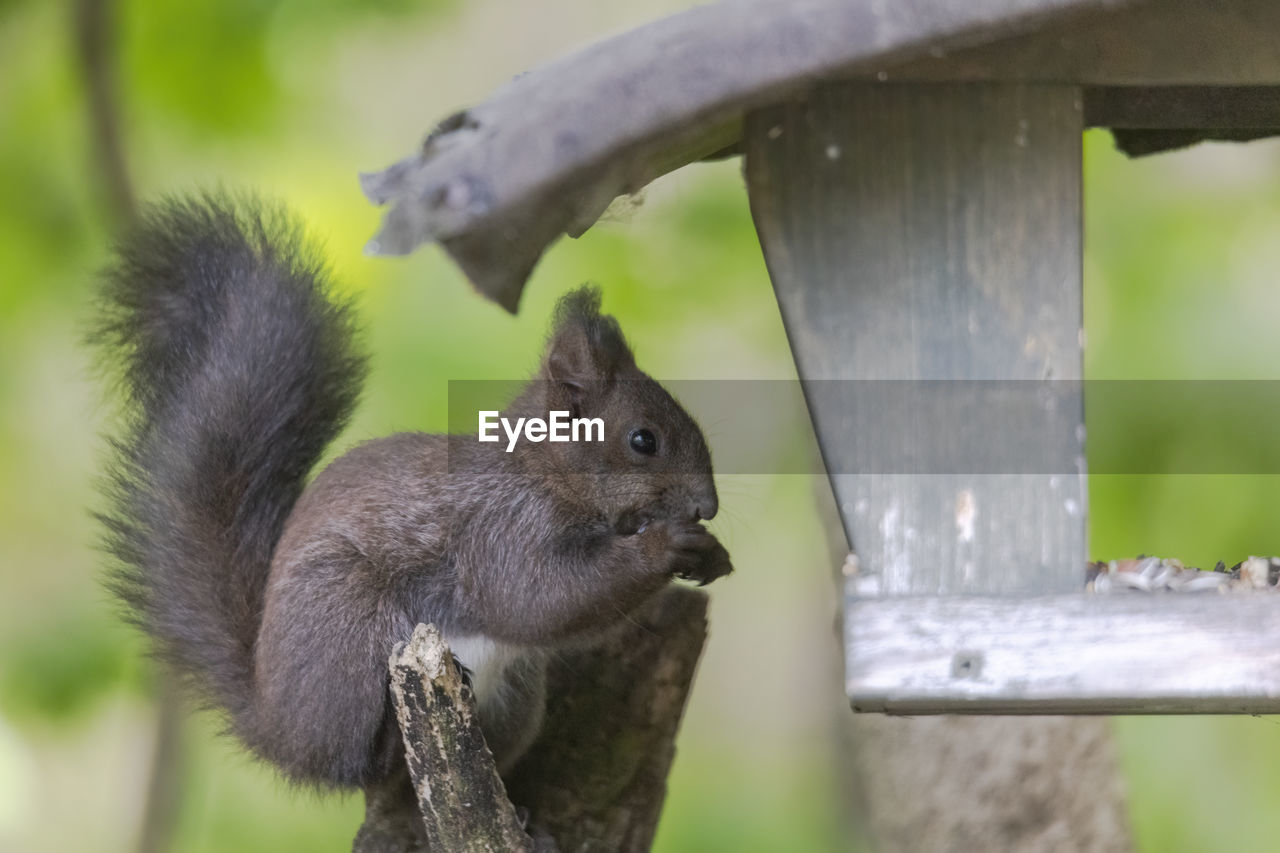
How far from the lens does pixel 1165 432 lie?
7.86 feet

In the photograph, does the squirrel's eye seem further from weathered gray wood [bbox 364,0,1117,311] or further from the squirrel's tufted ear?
weathered gray wood [bbox 364,0,1117,311]

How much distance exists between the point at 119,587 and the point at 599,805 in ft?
2.85

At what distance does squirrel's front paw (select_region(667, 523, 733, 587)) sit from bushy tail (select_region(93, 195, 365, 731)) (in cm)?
66

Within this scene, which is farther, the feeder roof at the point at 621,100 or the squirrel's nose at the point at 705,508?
the squirrel's nose at the point at 705,508

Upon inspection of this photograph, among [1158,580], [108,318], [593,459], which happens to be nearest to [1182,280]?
[593,459]

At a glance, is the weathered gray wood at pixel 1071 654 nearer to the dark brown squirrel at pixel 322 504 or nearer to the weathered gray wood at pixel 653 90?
the weathered gray wood at pixel 653 90

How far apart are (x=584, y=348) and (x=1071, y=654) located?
101 cm

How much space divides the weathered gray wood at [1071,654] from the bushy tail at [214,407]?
1.14 m

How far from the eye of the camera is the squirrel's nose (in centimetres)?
191

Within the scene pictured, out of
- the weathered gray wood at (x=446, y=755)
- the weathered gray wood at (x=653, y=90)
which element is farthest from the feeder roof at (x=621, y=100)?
the weathered gray wood at (x=446, y=755)

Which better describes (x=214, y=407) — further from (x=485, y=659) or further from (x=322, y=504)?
(x=485, y=659)

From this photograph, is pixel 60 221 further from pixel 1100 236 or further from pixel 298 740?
pixel 1100 236

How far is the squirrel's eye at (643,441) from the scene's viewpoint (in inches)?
76.8

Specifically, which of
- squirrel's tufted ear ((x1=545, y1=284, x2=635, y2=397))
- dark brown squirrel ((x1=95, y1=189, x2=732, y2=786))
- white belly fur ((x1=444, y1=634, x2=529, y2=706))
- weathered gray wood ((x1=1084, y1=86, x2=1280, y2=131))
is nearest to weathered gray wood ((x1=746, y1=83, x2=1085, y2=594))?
weathered gray wood ((x1=1084, y1=86, x2=1280, y2=131))
